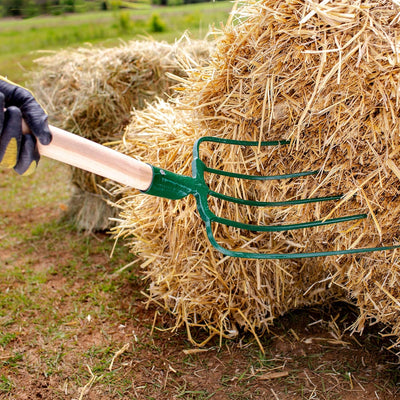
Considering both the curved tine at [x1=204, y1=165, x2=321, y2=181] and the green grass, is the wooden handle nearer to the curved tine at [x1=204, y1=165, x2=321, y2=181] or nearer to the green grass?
the curved tine at [x1=204, y1=165, x2=321, y2=181]

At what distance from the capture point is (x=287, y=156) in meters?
1.95

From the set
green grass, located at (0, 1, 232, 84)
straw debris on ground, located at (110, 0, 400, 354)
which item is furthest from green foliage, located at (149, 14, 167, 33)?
straw debris on ground, located at (110, 0, 400, 354)

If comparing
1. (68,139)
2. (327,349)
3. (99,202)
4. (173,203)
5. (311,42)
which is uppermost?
(311,42)

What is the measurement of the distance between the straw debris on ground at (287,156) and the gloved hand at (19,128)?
33.3 inches

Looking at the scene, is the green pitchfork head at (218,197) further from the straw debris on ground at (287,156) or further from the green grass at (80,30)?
the green grass at (80,30)

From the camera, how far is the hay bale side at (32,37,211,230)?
3.33 meters

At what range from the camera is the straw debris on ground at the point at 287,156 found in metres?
1.61

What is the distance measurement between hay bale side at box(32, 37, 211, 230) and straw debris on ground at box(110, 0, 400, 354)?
90cm

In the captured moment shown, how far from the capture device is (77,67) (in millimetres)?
3480

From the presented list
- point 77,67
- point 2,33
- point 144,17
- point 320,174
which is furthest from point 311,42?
point 2,33

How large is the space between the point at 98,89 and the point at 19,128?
6.68ft

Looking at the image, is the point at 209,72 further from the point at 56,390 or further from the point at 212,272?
the point at 56,390

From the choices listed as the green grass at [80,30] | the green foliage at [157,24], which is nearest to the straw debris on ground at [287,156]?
the green grass at [80,30]

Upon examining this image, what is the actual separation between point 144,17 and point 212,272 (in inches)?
320
